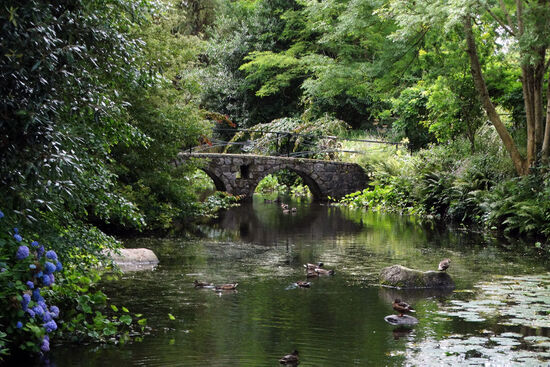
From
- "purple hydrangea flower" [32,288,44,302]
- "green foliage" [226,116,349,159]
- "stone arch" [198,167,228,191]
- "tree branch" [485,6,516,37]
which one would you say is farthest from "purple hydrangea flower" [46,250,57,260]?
"green foliage" [226,116,349,159]

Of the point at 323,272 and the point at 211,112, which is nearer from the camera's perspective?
the point at 323,272

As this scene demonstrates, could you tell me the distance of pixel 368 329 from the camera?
6598mm

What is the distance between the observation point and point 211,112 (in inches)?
750

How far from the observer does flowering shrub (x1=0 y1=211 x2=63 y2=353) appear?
15.6 feet

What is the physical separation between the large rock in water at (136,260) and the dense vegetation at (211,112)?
66 centimetres

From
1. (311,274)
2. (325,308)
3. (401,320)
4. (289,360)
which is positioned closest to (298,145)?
(311,274)

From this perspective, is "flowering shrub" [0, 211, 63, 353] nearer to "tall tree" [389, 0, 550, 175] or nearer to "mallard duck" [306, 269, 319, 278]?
"mallard duck" [306, 269, 319, 278]

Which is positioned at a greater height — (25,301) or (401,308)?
(25,301)

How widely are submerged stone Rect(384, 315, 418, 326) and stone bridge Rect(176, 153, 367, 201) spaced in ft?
50.1

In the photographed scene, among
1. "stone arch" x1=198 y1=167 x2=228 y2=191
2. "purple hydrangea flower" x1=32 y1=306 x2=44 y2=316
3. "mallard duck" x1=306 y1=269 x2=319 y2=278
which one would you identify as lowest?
"mallard duck" x1=306 y1=269 x2=319 y2=278

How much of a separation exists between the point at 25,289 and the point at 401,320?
12.2ft

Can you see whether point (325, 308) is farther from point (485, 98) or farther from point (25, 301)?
point (485, 98)

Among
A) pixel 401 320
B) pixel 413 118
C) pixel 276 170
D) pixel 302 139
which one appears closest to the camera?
pixel 401 320

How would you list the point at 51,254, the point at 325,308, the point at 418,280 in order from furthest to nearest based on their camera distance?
the point at 418,280 < the point at 325,308 < the point at 51,254
